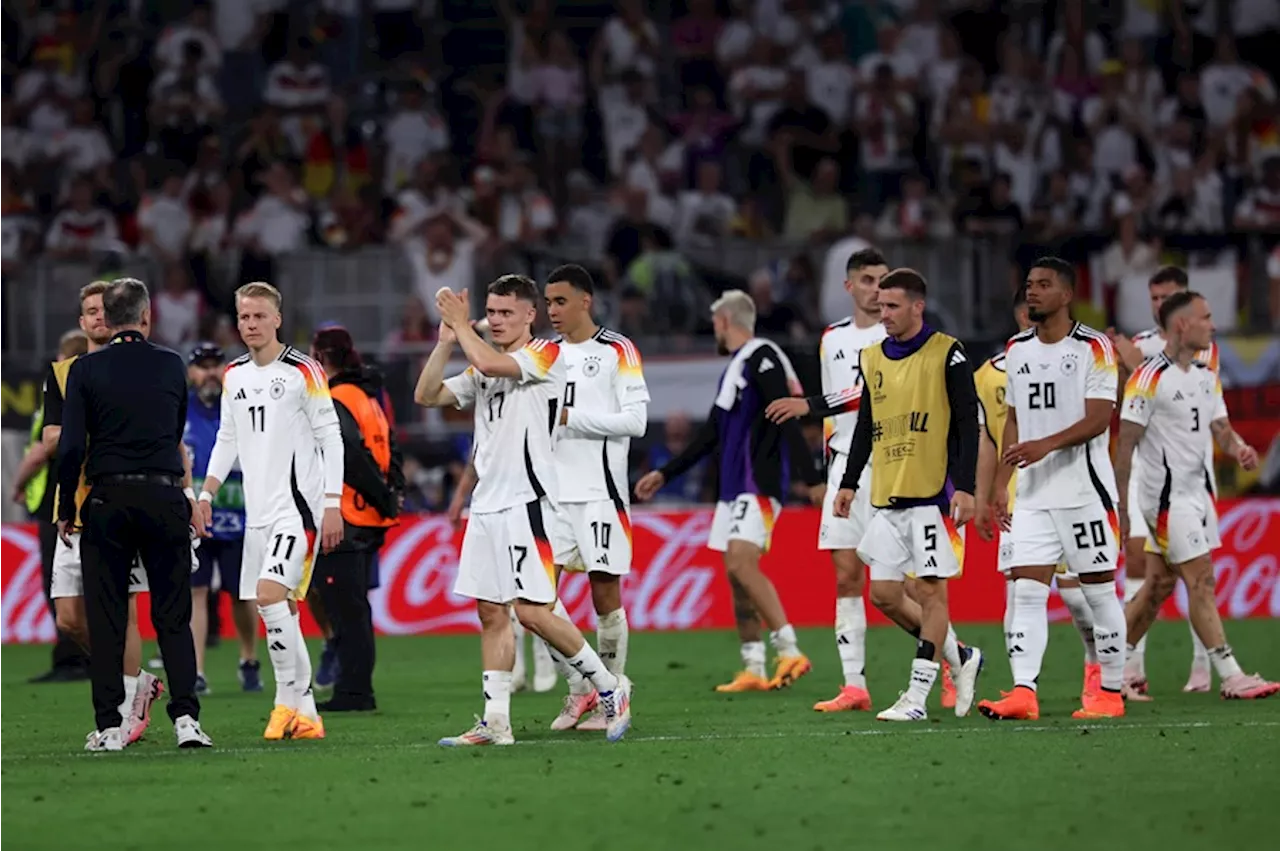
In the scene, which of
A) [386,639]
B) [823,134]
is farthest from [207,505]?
[823,134]

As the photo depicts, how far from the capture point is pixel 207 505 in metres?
11.4

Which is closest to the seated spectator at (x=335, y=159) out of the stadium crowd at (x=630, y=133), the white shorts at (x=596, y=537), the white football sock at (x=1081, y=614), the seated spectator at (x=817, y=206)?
the stadium crowd at (x=630, y=133)

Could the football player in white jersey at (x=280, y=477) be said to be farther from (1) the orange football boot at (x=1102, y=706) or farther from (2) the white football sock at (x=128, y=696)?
(1) the orange football boot at (x=1102, y=706)

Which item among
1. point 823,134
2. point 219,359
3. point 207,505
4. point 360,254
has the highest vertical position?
point 823,134

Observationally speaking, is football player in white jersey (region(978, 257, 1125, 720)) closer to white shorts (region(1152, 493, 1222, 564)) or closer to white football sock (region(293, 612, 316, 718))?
white shorts (region(1152, 493, 1222, 564))

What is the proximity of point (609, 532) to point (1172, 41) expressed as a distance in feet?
58.1

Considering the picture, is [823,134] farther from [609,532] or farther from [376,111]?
[609,532]

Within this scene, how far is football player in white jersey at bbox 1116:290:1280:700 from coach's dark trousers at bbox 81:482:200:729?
579cm

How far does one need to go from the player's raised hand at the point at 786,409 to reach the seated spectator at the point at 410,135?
42.1ft

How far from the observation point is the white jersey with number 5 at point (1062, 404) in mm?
11844

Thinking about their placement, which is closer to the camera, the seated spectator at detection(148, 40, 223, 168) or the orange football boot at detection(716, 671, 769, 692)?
the orange football boot at detection(716, 671, 769, 692)

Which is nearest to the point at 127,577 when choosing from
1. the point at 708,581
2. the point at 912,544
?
the point at 912,544

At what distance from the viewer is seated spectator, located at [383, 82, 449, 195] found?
2566cm

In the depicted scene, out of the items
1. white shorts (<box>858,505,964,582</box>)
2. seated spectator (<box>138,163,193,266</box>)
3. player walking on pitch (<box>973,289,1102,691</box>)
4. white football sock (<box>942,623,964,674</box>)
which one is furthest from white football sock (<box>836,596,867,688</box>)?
seated spectator (<box>138,163,193,266</box>)
